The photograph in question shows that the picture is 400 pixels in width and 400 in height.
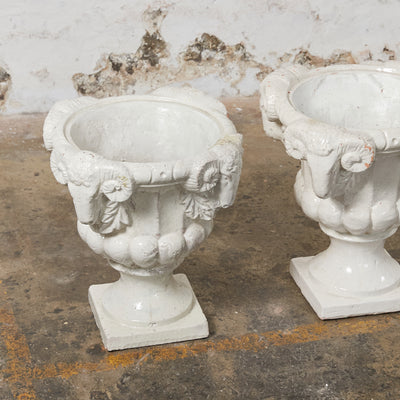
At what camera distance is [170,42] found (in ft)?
18.4

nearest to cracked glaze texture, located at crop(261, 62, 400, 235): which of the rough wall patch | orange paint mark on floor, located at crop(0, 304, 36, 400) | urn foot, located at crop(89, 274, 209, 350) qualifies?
urn foot, located at crop(89, 274, 209, 350)

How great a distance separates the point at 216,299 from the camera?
12.1 ft

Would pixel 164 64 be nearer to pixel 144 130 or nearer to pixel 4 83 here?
pixel 4 83

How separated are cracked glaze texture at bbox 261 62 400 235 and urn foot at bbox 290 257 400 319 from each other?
293mm

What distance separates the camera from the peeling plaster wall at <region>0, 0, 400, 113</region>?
534 cm

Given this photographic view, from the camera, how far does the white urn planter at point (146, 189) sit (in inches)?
114

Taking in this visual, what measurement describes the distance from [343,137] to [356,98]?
0.79 metres

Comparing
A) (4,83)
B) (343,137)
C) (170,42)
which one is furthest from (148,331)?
(170,42)

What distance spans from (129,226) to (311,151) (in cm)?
73

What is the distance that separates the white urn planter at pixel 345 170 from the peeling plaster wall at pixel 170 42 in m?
2.00

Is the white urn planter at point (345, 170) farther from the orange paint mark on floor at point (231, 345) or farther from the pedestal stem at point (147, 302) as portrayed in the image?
the pedestal stem at point (147, 302)

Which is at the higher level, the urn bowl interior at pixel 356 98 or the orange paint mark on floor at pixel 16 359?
the urn bowl interior at pixel 356 98

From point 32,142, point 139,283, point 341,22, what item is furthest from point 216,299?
point 341,22

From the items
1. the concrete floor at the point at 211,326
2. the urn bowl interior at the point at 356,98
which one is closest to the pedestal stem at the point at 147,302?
the concrete floor at the point at 211,326
